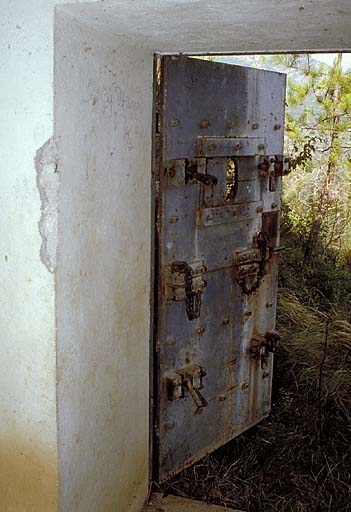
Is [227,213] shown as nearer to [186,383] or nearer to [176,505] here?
[186,383]

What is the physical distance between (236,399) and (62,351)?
1.44 m

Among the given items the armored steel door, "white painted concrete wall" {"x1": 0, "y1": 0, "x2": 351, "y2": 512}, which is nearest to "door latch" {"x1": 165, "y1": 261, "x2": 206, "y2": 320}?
the armored steel door

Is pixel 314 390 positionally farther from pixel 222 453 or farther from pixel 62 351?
pixel 62 351

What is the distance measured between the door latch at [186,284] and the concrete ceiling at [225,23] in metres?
0.76

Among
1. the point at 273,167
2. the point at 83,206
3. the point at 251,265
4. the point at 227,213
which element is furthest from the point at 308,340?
the point at 83,206

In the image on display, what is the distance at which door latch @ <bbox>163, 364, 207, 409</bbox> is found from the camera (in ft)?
7.68

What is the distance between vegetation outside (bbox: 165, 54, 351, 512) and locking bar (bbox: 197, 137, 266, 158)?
1.20 meters

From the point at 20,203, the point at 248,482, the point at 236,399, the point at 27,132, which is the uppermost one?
the point at 27,132

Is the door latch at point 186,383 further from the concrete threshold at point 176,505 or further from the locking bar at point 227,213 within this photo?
Answer: the locking bar at point 227,213

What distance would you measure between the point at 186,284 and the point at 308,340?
197 cm

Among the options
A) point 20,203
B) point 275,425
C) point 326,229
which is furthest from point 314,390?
point 20,203

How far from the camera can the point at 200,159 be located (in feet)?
7.68

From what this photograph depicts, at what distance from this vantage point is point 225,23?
1.55m

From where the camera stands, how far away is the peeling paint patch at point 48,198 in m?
1.47
